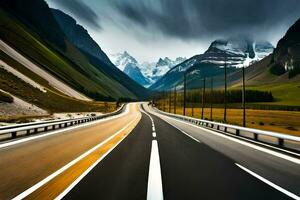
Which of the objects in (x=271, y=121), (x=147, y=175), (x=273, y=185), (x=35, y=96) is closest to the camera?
(x=273, y=185)

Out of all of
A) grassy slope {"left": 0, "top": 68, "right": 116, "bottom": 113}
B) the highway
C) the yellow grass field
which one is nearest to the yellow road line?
the highway

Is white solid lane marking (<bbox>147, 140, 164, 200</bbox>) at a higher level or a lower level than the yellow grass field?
lower

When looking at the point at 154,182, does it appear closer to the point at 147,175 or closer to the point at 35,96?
the point at 147,175

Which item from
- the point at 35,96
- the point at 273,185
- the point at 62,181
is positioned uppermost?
the point at 35,96

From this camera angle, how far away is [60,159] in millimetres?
9727

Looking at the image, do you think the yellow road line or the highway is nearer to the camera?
the yellow road line

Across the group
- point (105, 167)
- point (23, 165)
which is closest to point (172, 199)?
point (105, 167)

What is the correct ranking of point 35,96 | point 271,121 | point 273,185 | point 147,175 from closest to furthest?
1. point 273,185
2. point 147,175
3. point 271,121
4. point 35,96

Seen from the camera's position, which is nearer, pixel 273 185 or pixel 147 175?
pixel 273 185

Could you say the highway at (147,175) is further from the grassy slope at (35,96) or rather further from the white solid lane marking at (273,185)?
the grassy slope at (35,96)

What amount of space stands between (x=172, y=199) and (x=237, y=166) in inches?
161

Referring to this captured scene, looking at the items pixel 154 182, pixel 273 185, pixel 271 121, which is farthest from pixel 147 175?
pixel 271 121

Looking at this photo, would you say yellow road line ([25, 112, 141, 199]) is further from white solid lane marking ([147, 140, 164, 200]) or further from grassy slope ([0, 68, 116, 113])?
grassy slope ([0, 68, 116, 113])

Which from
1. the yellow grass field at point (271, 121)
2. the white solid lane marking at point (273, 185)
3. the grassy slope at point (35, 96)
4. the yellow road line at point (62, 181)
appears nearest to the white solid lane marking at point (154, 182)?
the yellow road line at point (62, 181)
